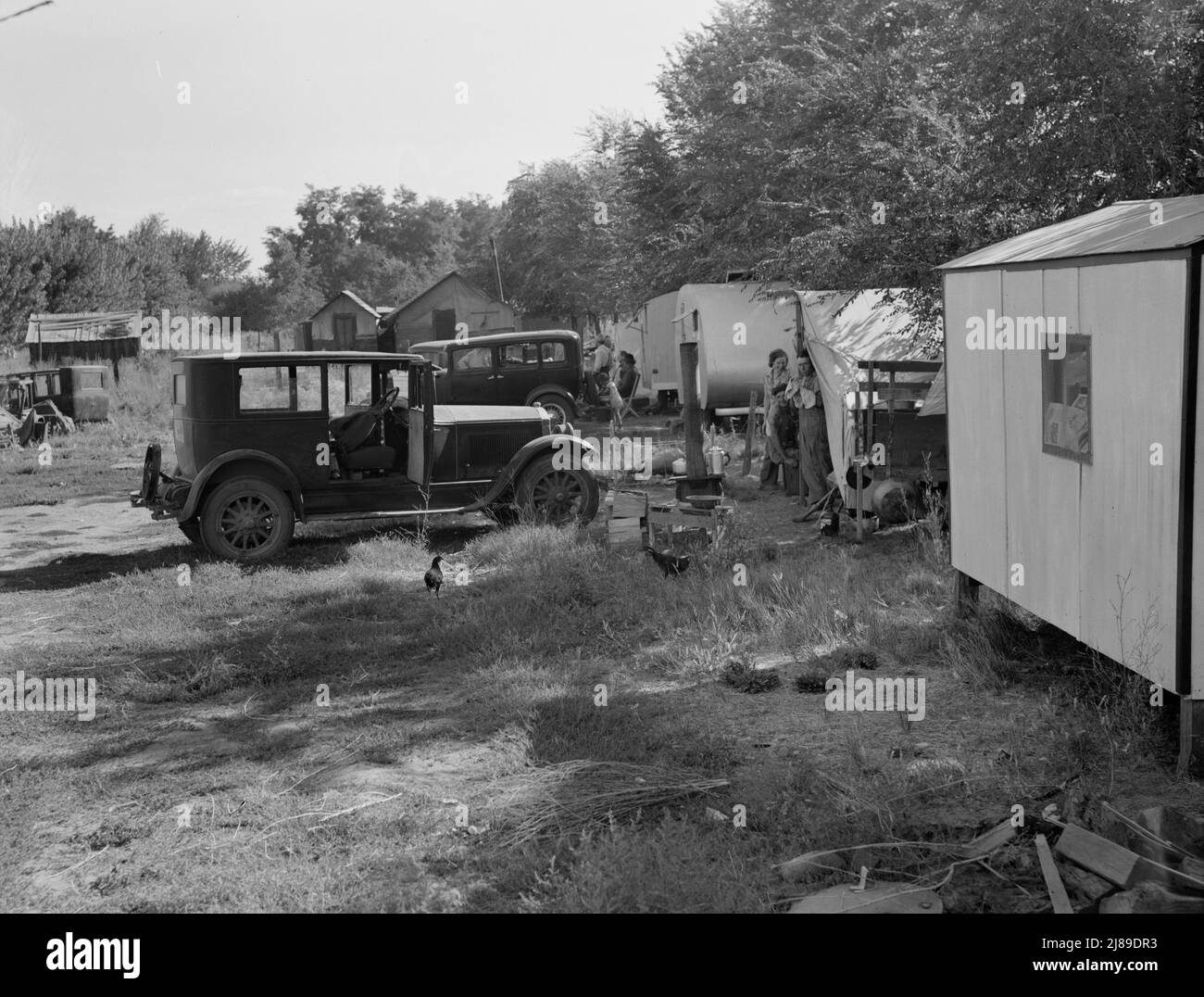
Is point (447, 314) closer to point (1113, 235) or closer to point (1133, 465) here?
point (1113, 235)

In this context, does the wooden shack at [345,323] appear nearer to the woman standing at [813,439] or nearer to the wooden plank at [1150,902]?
the woman standing at [813,439]

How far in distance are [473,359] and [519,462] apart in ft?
35.5

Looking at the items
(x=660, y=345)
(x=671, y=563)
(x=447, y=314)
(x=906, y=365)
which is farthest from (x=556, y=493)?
(x=447, y=314)

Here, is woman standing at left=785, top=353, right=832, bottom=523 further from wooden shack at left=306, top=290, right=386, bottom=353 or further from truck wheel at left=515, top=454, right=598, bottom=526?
wooden shack at left=306, top=290, right=386, bottom=353

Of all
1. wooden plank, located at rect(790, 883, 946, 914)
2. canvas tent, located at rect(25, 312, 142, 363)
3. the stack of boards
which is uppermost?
canvas tent, located at rect(25, 312, 142, 363)

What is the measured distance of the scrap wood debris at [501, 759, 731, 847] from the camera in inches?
197

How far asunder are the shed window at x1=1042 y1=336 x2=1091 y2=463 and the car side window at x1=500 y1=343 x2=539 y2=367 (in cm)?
1703

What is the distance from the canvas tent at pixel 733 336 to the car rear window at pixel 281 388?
35.3ft

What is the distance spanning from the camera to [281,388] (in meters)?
11.4

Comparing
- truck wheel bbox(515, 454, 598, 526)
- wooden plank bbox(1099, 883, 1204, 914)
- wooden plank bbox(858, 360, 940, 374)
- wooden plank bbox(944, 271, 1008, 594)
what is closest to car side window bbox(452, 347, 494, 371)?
truck wheel bbox(515, 454, 598, 526)

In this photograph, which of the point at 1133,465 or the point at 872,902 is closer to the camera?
the point at 872,902
